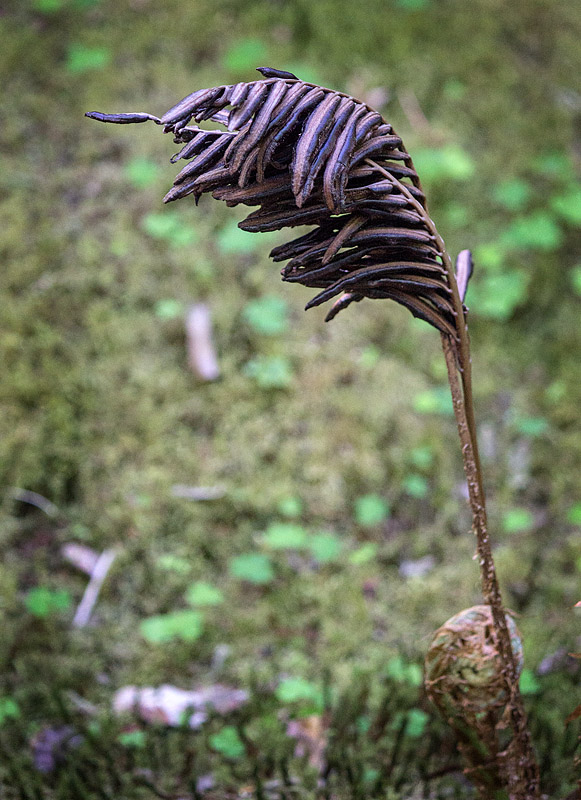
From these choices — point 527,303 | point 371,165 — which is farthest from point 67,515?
point 527,303

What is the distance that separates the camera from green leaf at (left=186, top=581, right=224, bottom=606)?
234 centimetres

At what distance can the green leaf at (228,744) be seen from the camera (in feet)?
5.93

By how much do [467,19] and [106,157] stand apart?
7.36 feet

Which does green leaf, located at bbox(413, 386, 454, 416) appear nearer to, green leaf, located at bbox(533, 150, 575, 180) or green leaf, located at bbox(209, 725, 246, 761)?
green leaf, located at bbox(533, 150, 575, 180)

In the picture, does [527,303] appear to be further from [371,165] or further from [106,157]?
[371,165]

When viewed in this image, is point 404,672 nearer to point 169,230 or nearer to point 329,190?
point 329,190

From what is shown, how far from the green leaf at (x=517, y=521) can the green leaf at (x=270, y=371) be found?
106 centimetres

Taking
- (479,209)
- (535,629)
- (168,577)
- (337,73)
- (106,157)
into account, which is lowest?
(535,629)

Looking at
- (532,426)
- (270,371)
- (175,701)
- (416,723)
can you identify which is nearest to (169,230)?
(270,371)

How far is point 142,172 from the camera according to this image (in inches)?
132

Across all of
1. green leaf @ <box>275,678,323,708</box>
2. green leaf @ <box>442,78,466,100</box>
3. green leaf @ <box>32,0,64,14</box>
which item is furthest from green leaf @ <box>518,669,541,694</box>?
green leaf @ <box>32,0,64,14</box>

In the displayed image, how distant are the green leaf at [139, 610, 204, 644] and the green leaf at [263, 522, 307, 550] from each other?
0.39m

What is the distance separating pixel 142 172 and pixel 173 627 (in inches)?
87.2

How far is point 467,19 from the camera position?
391 cm
